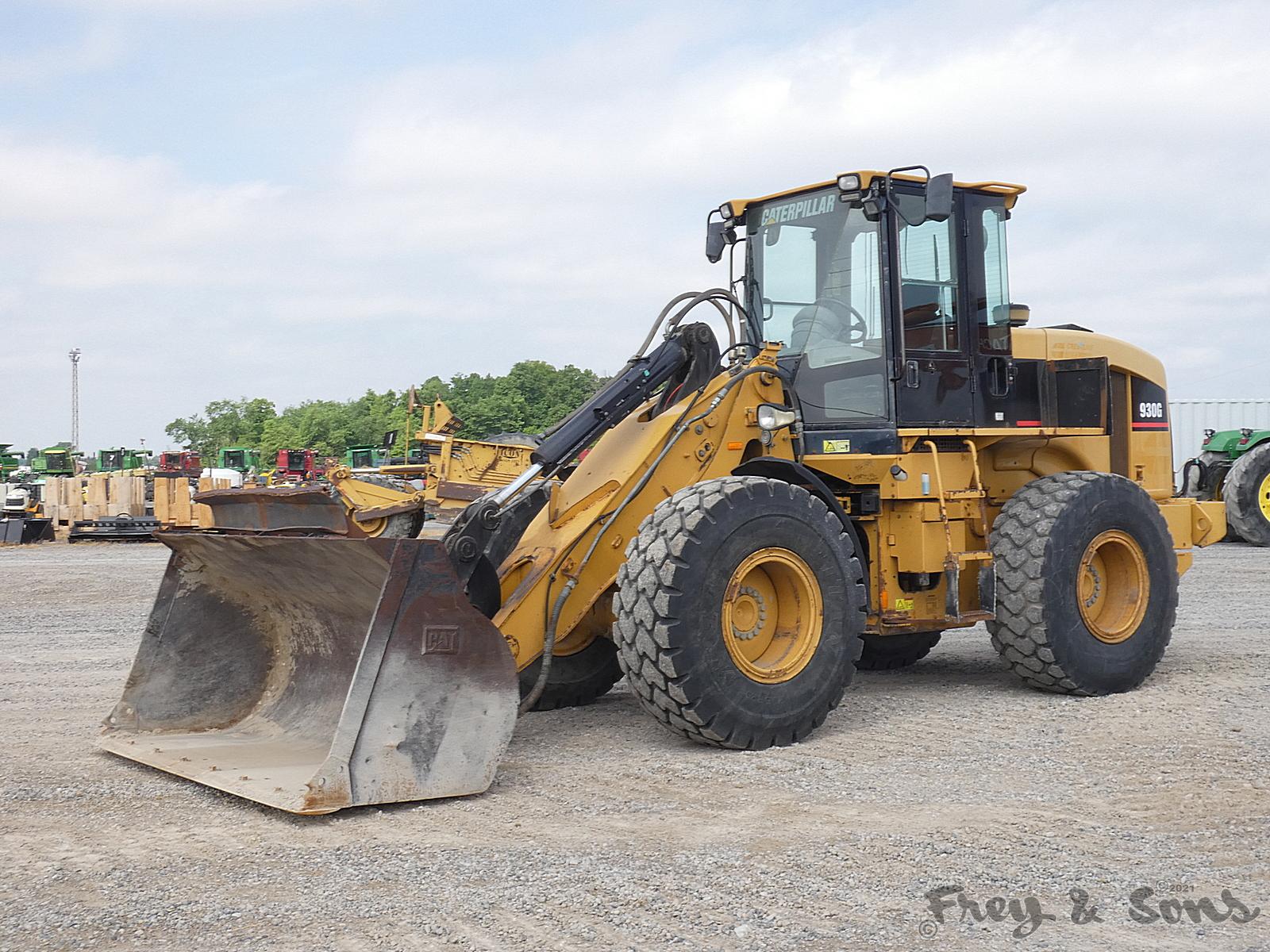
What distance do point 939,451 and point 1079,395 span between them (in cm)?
120

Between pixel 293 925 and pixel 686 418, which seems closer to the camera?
pixel 293 925

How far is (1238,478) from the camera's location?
1917cm

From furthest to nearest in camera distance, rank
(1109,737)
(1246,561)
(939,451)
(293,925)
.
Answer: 1. (1246,561)
2. (939,451)
3. (1109,737)
4. (293,925)

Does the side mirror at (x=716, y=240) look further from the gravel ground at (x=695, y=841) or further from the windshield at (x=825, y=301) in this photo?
the gravel ground at (x=695, y=841)

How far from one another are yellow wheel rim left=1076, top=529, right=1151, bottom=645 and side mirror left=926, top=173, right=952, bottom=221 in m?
2.27

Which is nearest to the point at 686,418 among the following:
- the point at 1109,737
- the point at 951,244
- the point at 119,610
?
the point at 951,244

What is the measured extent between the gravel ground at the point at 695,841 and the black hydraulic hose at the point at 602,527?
1.19 ft

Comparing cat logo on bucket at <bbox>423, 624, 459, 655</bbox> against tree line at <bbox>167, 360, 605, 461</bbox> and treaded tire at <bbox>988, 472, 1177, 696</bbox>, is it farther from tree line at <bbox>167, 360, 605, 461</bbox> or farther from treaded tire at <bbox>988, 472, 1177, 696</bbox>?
tree line at <bbox>167, 360, 605, 461</bbox>

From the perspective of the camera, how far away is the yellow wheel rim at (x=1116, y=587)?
755 centimetres

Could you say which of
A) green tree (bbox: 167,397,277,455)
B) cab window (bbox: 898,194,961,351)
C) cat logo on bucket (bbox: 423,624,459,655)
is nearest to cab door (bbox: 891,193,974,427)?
cab window (bbox: 898,194,961,351)

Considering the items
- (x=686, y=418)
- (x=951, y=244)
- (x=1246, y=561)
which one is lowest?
(x=1246, y=561)

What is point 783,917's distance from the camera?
3.86 m

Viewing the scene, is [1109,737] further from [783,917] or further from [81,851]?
[81,851]

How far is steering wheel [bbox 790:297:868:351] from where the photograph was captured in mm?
7285
